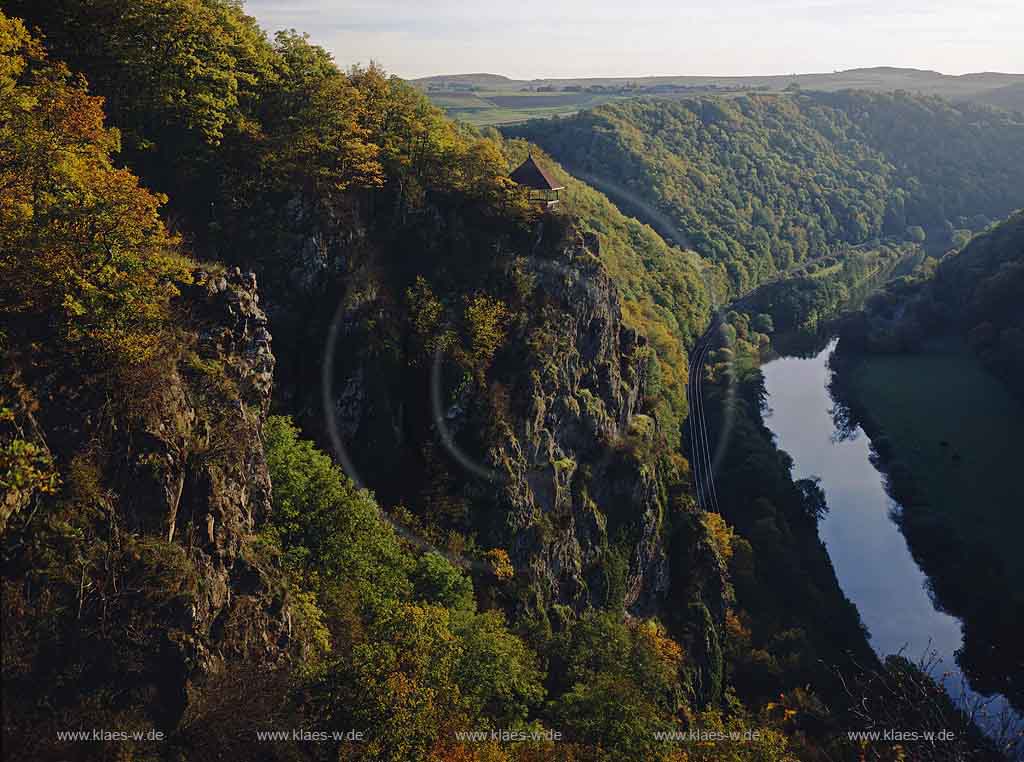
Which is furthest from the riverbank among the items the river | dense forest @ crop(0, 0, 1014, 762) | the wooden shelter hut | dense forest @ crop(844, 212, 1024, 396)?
the wooden shelter hut

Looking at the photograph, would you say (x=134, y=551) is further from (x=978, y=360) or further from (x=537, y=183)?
(x=978, y=360)

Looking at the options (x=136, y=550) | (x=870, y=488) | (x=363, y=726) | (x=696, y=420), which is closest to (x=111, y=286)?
(x=136, y=550)

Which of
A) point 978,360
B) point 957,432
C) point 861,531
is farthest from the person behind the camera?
point 978,360

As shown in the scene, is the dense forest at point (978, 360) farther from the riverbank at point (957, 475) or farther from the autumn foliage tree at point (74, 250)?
the autumn foliage tree at point (74, 250)

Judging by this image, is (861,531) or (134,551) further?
(861,531)

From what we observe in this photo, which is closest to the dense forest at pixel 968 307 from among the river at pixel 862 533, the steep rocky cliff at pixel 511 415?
the river at pixel 862 533

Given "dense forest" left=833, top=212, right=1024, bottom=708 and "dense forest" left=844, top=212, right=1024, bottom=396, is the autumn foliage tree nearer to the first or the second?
"dense forest" left=833, top=212, right=1024, bottom=708

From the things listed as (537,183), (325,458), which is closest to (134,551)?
(325,458)
